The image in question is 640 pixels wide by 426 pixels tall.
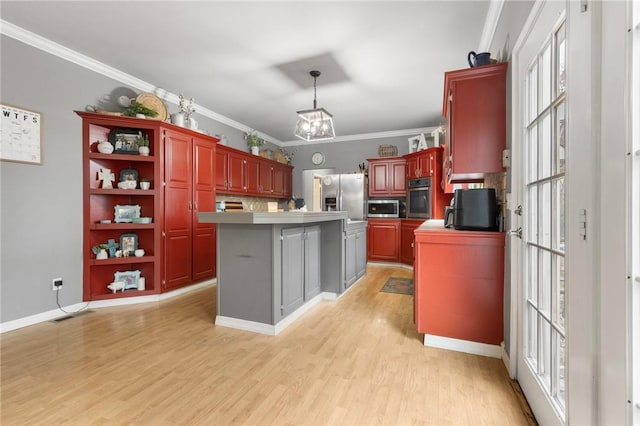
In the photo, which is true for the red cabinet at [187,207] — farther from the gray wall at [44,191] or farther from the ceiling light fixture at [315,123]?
the ceiling light fixture at [315,123]

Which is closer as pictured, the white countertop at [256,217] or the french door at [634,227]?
the french door at [634,227]

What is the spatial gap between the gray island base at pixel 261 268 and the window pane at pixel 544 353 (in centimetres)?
180

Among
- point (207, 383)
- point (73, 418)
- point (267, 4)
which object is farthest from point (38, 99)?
point (207, 383)

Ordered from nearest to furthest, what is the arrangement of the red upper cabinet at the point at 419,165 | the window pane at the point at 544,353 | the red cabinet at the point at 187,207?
the window pane at the point at 544,353, the red cabinet at the point at 187,207, the red upper cabinet at the point at 419,165

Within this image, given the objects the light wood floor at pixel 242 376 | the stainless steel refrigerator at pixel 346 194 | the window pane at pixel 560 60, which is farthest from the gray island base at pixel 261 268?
the stainless steel refrigerator at pixel 346 194

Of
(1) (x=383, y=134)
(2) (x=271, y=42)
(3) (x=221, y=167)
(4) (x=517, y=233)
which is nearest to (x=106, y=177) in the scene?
(3) (x=221, y=167)

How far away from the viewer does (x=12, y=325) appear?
2631mm

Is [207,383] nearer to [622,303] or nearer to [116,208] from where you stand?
[622,303]

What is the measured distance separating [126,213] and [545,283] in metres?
4.15

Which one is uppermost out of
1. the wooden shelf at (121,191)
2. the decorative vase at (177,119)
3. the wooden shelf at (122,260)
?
the decorative vase at (177,119)

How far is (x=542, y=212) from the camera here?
150cm

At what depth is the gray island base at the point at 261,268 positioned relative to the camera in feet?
8.13

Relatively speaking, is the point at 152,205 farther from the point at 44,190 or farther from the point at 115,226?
the point at 44,190

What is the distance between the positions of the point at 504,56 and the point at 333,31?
1463mm
